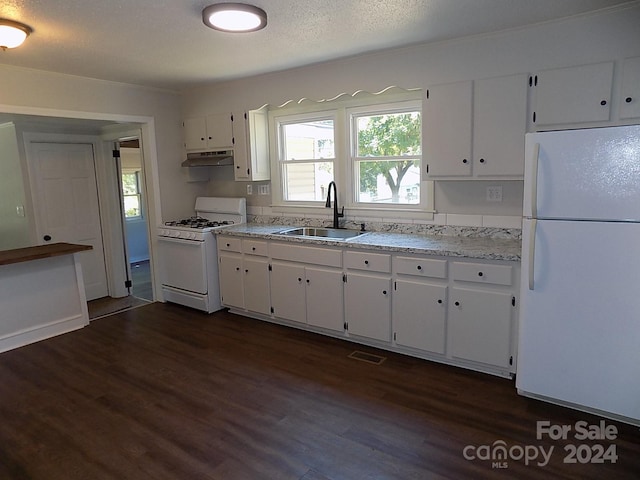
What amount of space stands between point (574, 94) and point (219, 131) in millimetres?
3369

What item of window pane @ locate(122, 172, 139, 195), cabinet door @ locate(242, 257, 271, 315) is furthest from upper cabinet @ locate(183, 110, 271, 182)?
window pane @ locate(122, 172, 139, 195)

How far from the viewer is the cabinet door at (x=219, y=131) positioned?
461 centimetres

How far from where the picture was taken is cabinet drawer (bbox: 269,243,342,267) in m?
Result: 3.59

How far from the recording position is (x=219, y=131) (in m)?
4.69

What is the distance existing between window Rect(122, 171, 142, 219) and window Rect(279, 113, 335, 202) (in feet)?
13.3

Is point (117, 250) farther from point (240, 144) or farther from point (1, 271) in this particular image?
point (240, 144)

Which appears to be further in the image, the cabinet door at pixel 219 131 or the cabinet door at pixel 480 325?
the cabinet door at pixel 219 131

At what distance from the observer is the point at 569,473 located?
6.79 ft

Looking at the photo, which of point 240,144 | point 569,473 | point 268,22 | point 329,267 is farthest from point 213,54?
point 569,473

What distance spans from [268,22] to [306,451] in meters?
2.58

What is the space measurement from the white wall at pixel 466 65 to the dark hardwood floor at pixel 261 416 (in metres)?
1.40

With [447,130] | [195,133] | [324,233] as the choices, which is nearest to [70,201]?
[195,133]

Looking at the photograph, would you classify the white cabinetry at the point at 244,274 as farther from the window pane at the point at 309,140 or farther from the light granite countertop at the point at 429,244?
the window pane at the point at 309,140

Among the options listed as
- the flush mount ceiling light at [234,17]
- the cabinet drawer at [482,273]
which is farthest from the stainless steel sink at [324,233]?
the flush mount ceiling light at [234,17]
